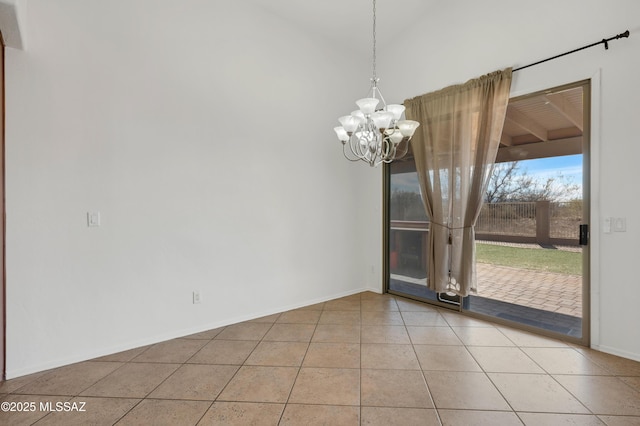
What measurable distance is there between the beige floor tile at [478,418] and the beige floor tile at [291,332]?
145cm

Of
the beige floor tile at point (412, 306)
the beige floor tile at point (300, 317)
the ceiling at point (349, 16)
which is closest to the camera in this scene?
the beige floor tile at point (300, 317)

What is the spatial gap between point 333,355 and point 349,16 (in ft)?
13.2

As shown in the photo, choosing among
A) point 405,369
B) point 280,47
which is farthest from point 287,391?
point 280,47

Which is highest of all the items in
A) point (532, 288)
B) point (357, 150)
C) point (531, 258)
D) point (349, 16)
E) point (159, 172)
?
point (349, 16)

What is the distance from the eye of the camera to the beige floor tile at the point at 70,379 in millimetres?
2105

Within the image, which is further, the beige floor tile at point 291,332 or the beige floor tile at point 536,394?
the beige floor tile at point 291,332

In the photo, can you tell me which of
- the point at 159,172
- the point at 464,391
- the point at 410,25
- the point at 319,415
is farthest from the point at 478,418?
the point at 410,25

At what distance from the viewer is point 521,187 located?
3141mm

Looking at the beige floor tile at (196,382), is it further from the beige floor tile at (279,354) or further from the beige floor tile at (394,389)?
the beige floor tile at (394,389)

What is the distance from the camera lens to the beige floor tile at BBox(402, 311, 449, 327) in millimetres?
3316

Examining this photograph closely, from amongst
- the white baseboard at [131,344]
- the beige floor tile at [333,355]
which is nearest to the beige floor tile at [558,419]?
the beige floor tile at [333,355]

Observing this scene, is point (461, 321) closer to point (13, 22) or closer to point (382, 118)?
point (382, 118)

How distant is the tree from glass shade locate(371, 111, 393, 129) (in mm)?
1603

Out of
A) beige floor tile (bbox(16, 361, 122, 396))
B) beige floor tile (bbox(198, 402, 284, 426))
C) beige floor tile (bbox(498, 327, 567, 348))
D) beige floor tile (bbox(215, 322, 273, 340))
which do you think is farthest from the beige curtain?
beige floor tile (bbox(16, 361, 122, 396))
